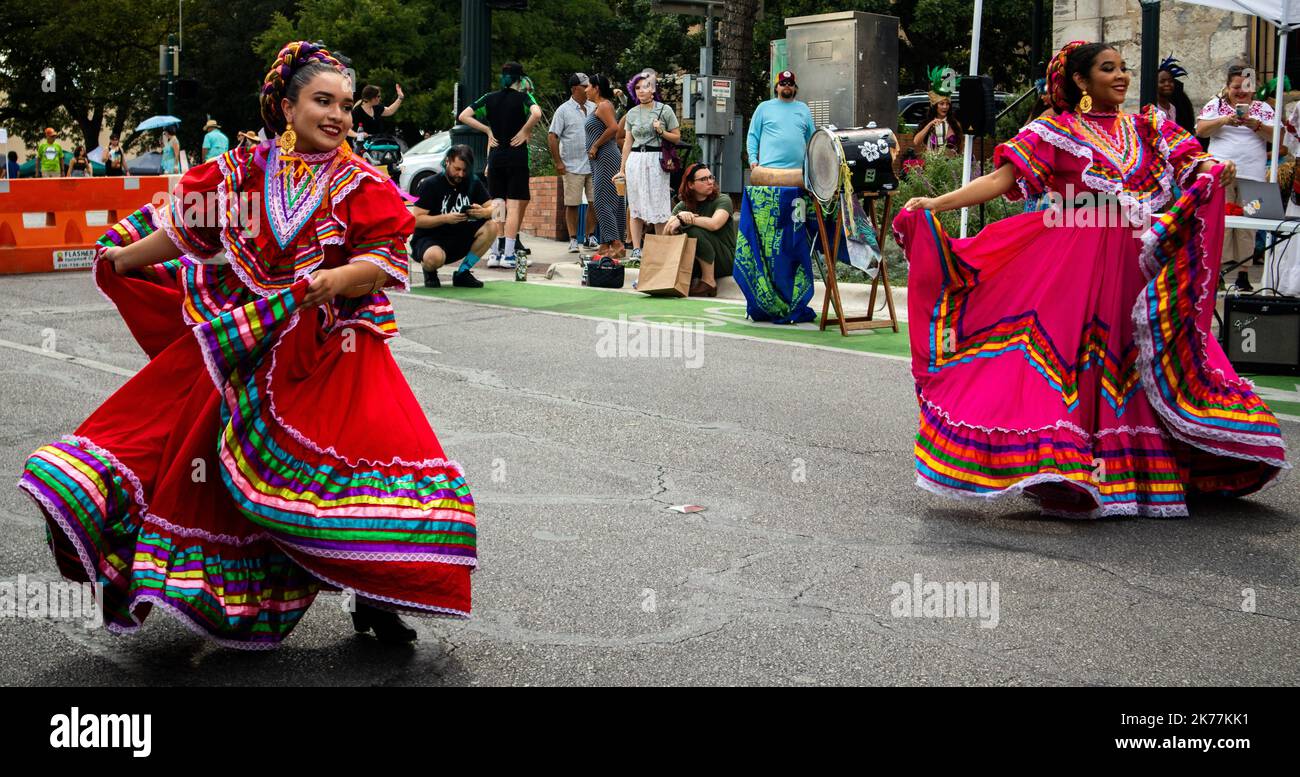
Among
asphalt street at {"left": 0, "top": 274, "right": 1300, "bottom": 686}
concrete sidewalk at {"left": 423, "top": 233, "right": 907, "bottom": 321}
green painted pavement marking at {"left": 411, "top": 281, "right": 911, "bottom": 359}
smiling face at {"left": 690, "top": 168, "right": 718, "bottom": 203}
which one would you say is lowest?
asphalt street at {"left": 0, "top": 274, "right": 1300, "bottom": 686}

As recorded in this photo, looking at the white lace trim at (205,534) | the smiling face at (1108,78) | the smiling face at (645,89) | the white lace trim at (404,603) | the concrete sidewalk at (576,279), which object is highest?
the smiling face at (645,89)

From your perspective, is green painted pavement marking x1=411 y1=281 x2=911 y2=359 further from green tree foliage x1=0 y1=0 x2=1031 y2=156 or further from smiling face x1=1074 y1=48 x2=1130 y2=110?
green tree foliage x1=0 y1=0 x2=1031 y2=156

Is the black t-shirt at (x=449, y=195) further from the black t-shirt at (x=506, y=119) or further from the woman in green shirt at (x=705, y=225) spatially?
the black t-shirt at (x=506, y=119)

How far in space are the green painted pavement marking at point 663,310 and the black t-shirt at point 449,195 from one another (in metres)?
0.76

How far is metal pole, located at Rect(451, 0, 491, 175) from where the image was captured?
1759 cm

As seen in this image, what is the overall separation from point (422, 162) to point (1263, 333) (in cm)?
1618

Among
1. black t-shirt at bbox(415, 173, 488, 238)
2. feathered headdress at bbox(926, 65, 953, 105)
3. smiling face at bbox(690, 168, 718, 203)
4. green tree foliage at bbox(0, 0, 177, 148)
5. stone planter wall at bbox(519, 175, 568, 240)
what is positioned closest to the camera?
smiling face at bbox(690, 168, 718, 203)

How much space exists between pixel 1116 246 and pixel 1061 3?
14.7m

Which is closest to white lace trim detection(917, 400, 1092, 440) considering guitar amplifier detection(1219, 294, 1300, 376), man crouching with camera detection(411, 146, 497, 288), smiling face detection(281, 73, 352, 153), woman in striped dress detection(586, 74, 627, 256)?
smiling face detection(281, 73, 352, 153)

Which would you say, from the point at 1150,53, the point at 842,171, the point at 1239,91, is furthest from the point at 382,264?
the point at 1239,91

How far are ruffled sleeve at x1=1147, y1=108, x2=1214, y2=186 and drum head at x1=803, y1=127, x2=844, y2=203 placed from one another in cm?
495

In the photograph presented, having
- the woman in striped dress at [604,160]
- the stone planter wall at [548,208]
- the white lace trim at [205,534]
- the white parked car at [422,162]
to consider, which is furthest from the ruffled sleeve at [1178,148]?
the white parked car at [422,162]

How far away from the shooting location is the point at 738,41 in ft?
67.8

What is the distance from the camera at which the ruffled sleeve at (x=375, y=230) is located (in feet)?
14.5
